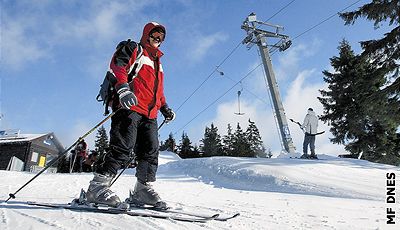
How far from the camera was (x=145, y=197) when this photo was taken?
11.1 feet

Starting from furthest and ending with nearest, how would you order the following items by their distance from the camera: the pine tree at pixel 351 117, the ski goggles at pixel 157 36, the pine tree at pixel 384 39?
the pine tree at pixel 351 117
the pine tree at pixel 384 39
the ski goggles at pixel 157 36

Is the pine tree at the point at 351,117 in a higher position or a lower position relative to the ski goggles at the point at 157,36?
higher

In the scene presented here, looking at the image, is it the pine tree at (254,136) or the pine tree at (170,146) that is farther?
the pine tree at (254,136)

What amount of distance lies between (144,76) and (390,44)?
11.3 metres

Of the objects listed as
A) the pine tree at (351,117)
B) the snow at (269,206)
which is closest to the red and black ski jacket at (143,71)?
the snow at (269,206)

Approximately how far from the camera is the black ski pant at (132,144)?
10.2 ft

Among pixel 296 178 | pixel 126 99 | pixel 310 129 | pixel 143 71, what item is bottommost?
pixel 296 178

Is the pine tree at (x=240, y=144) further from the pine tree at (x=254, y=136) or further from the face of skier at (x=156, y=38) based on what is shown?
the face of skier at (x=156, y=38)

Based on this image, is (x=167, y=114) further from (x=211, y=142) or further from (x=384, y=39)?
(x=211, y=142)

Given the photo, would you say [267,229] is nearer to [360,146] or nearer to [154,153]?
[154,153]

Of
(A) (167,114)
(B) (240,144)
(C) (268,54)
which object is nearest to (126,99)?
(A) (167,114)

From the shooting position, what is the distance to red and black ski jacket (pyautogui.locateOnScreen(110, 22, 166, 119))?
3295 mm

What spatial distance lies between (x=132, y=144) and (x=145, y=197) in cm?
63

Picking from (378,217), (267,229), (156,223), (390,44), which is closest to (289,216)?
(267,229)
